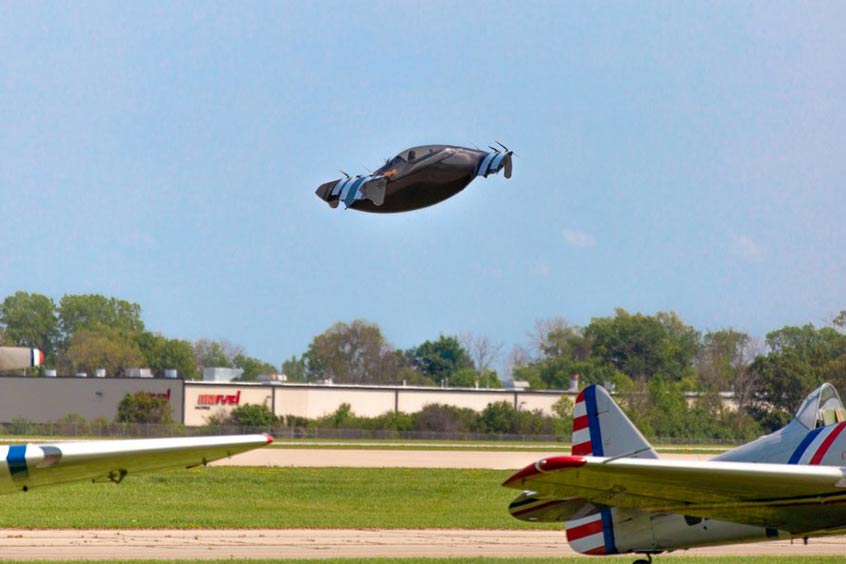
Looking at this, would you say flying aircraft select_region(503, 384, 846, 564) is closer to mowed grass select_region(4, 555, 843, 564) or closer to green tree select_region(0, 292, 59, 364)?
mowed grass select_region(4, 555, 843, 564)

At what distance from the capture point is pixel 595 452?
14102 millimetres

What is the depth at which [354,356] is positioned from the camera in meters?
147

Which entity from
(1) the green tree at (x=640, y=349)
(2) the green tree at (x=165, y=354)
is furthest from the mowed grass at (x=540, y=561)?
(2) the green tree at (x=165, y=354)

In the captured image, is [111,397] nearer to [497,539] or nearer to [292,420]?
[292,420]

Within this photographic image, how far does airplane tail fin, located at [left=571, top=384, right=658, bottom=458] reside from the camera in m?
13.9

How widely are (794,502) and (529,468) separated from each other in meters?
3.51

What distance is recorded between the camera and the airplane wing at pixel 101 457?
8.84 m

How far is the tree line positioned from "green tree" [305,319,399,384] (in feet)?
0.40

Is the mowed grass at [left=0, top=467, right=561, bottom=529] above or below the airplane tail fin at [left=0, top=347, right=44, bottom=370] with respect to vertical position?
below

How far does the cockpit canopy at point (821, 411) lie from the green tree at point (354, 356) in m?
130

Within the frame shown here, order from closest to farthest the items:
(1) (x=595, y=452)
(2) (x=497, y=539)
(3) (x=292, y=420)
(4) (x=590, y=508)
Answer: (4) (x=590, y=508), (1) (x=595, y=452), (2) (x=497, y=539), (3) (x=292, y=420)

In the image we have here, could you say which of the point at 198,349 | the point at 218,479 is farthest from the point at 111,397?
the point at 198,349

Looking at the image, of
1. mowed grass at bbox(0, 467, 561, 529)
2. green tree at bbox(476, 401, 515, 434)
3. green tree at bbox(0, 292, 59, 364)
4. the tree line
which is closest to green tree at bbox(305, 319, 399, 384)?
the tree line

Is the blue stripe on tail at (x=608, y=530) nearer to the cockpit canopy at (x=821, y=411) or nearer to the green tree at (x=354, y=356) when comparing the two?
the cockpit canopy at (x=821, y=411)
